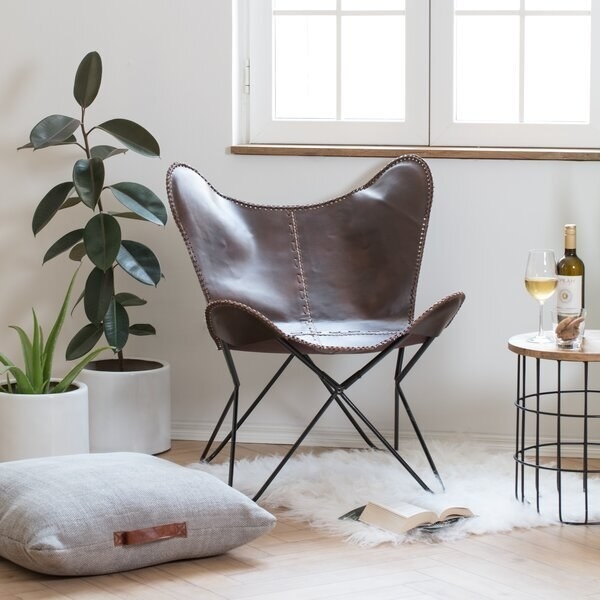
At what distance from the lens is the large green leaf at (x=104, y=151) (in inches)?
141

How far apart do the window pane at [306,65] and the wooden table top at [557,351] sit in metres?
1.30

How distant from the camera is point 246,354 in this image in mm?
3852

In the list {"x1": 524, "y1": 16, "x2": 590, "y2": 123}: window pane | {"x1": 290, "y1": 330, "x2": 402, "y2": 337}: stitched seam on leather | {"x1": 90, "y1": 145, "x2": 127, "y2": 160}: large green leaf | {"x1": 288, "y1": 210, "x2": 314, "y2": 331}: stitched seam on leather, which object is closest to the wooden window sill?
{"x1": 524, "y1": 16, "x2": 590, "y2": 123}: window pane

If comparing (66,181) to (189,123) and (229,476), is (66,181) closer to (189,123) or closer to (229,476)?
(189,123)

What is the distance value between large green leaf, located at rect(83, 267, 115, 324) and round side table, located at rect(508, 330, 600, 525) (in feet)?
4.27

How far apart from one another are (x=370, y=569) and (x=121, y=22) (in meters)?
2.18

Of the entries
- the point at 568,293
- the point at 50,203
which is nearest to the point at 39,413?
the point at 50,203

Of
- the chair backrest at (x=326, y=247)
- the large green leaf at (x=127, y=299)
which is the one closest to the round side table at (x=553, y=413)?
the chair backrest at (x=326, y=247)

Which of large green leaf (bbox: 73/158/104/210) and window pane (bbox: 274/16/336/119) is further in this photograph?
window pane (bbox: 274/16/336/119)

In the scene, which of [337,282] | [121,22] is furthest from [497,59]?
[121,22]

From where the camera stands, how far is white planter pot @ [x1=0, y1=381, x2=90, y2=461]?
329 cm

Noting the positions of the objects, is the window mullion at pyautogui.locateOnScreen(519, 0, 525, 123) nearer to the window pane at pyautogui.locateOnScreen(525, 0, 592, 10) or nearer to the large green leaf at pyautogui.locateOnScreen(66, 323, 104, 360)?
the window pane at pyautogui.locateOnScreen(525, 0, 592, 10)

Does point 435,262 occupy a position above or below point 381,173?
below

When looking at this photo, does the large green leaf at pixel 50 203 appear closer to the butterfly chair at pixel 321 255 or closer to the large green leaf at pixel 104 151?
the large green leaf at pixel 104 151
